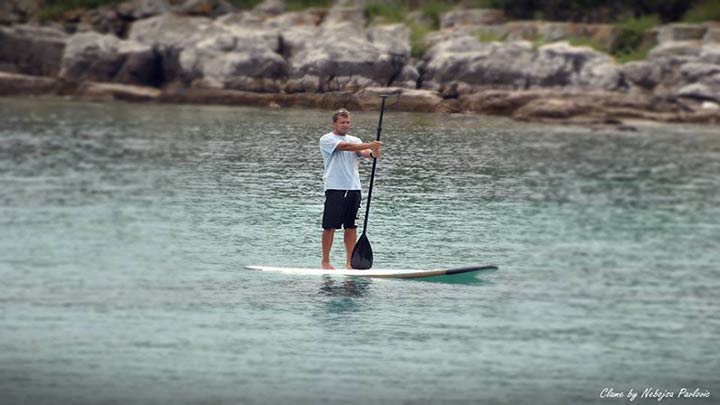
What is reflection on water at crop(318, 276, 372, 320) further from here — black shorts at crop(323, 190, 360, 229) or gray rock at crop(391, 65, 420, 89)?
gray rock at crop(391, 65, 420, 89)

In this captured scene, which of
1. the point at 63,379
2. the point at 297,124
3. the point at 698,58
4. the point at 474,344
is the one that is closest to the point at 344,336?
the point at 474,344

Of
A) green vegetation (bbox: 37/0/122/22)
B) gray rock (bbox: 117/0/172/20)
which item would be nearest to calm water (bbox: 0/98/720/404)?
gray rock (bbox: 117/0/172/20)

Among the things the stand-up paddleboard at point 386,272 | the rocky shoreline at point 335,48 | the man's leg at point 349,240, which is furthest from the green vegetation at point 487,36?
the stand-up paddleboard at point 386,272

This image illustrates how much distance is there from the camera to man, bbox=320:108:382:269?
1081 cm

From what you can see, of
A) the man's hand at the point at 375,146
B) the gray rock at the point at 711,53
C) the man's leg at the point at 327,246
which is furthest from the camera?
the gray rock at the point at 711,53

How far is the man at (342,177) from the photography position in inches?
426

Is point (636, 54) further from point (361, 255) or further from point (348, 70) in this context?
point (361, 255)

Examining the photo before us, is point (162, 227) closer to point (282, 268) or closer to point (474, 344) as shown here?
point (282, 268)

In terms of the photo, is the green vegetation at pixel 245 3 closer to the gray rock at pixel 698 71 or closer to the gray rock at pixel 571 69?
the gray rock at pixel 571 69

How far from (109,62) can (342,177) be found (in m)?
30.5

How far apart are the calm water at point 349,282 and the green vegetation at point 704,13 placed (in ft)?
62.4

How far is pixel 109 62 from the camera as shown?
4016cm

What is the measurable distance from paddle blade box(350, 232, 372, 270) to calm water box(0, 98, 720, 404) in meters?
0.30

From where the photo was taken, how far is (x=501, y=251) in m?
13.1
